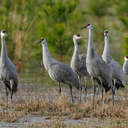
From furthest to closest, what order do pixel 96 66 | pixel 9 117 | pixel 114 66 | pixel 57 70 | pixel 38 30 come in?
pixel 38 30, pixel 57 70, pixel 114 66, pixel 96 66, pixel 9 117

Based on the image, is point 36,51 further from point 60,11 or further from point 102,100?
point 102,100

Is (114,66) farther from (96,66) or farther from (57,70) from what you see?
(57,70)

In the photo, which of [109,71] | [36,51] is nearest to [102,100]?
[109,71]

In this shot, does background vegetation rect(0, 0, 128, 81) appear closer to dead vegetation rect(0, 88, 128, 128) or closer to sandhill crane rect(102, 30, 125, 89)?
sandhill crane rect(102, 30, 125, 89)

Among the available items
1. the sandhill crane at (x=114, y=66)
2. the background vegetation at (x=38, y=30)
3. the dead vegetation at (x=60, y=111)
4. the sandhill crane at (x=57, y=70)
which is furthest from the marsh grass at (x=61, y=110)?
the background vegetation at (x=38, y=30)

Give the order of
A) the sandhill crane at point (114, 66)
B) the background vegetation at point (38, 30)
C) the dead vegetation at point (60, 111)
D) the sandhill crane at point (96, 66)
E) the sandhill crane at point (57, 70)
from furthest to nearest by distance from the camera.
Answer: the background vegetation at point (38, 30), the sandhill crane at point (57, 70), the sandhill crane at point (114, 66), the sandhill crane at point (96, 66), the dead vegetation at point (60, 111)

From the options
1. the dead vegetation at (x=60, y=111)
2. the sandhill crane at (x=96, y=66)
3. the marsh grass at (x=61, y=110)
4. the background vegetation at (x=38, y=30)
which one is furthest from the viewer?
the background vegetation at (x=38, y=30)

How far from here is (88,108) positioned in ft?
28.4

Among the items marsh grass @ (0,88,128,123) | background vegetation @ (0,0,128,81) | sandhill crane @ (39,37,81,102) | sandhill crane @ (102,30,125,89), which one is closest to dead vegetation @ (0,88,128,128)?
marsh grass @ (0,88,128,123)

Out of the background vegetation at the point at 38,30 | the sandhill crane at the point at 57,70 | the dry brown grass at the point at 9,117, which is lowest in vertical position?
the dry brown grass at the point at 9,117

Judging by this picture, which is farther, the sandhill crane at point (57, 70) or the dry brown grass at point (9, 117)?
the sandhill crane at point (57, 70)

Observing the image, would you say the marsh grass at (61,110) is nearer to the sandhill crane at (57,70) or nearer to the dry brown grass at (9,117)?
the dry brown grass at (9,117)

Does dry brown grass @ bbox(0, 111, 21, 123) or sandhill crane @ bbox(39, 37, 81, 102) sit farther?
sandhill crane @ bbox(39, 37, 81, 102)

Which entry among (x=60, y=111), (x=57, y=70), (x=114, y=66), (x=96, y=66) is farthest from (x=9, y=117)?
(x=114, y=66)
